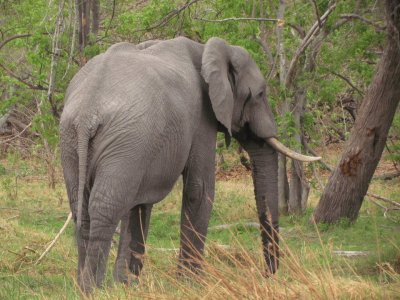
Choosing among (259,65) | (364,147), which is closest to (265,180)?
(364,147)

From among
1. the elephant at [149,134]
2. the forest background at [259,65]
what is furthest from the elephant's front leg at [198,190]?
the forest background at [259,65]

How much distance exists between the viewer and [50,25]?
13.4 metres

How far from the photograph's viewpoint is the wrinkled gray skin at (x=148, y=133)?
732 centimetres

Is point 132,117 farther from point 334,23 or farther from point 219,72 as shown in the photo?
point 334,23

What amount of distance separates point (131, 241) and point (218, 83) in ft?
5.18

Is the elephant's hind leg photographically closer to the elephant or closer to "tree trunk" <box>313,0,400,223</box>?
the elephant

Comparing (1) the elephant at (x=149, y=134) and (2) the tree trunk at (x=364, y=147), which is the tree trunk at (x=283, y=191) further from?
(1) the elephant at (x=149, y=134)

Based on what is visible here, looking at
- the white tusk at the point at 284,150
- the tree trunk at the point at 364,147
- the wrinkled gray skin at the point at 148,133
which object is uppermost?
the wrinkled gray skin at the point at 148,133

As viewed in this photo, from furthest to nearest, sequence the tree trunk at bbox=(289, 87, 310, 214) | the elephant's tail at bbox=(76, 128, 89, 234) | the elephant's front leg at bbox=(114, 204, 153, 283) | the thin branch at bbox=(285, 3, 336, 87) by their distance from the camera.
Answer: the tree trunk at bbox=(289, 87, 310, 214) → the thin branch at bbox=(285, 3, 336, 87) → the elephant's front leg at bbox=(114, 204, 153, 283) → the elephant's tail at bbox=(76, 128, 89, 234)

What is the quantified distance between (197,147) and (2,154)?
1568 centimetres

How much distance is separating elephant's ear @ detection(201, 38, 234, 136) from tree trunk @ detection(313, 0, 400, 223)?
10.7 feet

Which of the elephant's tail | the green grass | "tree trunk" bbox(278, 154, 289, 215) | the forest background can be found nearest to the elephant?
the elephant's tail

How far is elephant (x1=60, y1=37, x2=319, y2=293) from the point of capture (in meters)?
7.32

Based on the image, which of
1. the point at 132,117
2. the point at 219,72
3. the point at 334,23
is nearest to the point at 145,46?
the point at 219,72
